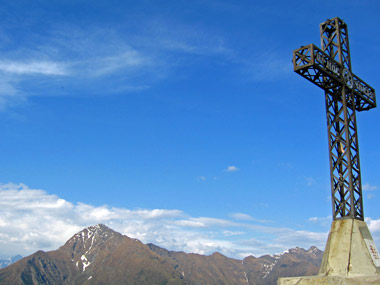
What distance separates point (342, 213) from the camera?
775 inches

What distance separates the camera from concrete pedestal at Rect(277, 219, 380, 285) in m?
17.0

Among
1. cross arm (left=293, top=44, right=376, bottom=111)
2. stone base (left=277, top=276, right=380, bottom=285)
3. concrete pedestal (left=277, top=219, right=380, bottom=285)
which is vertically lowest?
stone base (left=277, top=276, right=380, bottom=285)

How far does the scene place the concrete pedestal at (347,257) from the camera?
1703 centimetres

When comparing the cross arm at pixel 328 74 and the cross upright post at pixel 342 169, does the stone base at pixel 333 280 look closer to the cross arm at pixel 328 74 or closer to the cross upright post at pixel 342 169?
the cross upright post at pixel 342 169

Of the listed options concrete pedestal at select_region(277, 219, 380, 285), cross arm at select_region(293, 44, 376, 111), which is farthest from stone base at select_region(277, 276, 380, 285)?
cross arm at select_region(293, 44, 376, 111)

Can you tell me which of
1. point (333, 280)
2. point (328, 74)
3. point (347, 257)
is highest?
point (328, 74)

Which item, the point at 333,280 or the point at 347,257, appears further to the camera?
the point at 347,257

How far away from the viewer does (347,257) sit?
17.8 m

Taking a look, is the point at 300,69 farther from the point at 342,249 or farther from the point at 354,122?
the point at 342,249

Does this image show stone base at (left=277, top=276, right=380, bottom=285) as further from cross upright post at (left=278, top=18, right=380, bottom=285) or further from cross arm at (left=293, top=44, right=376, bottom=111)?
cross arm at (left=293, top=44, right=376, bottom=111)

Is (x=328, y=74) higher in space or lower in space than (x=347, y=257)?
higher

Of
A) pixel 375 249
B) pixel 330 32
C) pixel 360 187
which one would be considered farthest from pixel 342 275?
pixel 330 32

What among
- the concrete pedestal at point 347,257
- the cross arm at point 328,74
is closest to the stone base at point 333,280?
the concrete pedestal at point 347,257

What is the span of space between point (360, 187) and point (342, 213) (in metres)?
1.76
